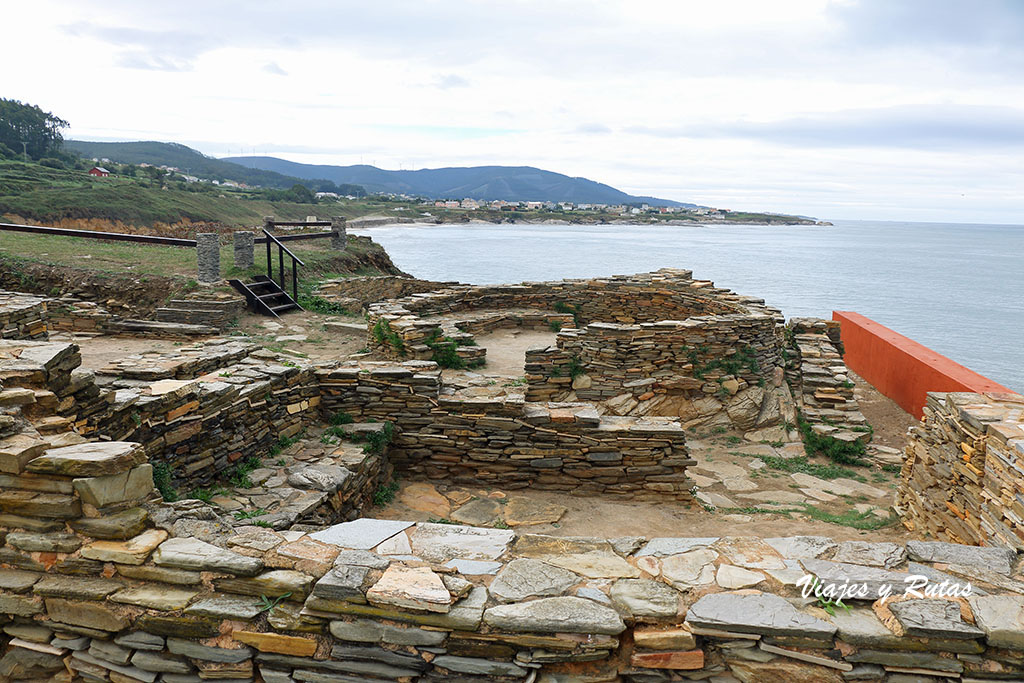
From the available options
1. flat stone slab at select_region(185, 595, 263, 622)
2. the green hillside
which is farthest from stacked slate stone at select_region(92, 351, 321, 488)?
the green hillside

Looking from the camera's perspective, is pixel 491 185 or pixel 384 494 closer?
pixel 384 494

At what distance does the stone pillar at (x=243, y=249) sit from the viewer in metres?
14.8

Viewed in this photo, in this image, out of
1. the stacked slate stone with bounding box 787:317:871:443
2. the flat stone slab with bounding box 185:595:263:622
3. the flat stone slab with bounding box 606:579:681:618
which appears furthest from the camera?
the stacked slate stone with bounding box 787:317:871:443

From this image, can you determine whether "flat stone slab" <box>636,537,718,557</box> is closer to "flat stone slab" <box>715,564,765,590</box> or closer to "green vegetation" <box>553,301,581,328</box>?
"flat stone slab" <box>715,564,765,590</box>

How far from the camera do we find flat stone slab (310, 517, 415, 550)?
3.44 metres

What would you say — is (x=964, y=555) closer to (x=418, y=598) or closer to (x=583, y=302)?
(x=418, y=598)

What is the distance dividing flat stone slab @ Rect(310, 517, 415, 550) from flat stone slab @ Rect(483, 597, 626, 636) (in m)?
0.93

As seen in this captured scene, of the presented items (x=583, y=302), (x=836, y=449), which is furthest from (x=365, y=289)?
(x=836, y=449)

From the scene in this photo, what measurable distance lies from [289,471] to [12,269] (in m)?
12.2

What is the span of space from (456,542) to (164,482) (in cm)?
244

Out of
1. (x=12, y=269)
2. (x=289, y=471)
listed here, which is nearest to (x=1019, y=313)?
(x=289, y=471)

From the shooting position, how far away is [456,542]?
3547 mm

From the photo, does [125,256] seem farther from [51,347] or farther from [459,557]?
[459,557]

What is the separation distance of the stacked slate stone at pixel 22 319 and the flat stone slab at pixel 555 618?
7744 mm
